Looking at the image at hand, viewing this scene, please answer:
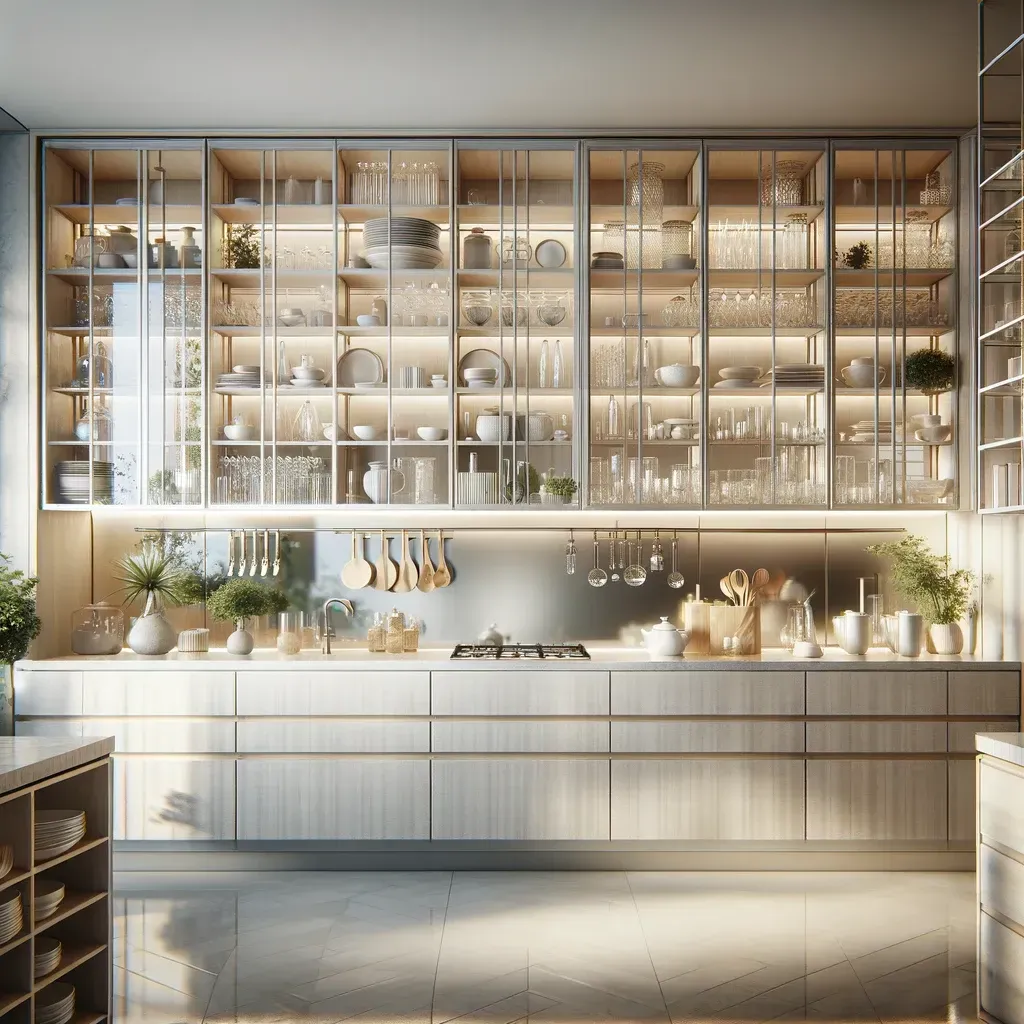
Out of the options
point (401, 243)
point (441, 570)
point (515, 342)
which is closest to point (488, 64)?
point (401, 243)

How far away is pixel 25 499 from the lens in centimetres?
440

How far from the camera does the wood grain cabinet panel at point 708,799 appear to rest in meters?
4.17

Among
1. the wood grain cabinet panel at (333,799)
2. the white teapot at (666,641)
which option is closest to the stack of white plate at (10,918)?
the wood grain cabinet panel at (333,799)

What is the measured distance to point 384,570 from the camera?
191 inches

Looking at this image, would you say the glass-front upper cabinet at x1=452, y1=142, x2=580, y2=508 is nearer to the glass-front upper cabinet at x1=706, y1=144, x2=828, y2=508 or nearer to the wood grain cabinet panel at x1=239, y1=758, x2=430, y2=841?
the glass-front upper cabinet at x1=706, y1=144, x2=828, y2=508

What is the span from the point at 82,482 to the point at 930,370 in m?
4.05

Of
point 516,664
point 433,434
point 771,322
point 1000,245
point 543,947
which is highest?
point 1000,245

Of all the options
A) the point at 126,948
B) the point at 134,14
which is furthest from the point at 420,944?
the point at 134,14

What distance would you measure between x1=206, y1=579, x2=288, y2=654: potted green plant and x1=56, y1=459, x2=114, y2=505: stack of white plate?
0.69 metres

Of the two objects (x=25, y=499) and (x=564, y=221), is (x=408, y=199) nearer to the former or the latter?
(x=564, y=221)

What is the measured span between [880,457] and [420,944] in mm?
2983

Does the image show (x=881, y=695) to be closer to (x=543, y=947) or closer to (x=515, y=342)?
(x=543, y=947)

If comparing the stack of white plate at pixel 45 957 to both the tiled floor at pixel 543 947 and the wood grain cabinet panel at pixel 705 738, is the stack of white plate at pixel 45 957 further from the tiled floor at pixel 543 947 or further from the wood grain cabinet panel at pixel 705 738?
the wood grain cabinet panel at pixel 705 738

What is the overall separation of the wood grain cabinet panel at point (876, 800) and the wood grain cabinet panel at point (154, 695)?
267cm
